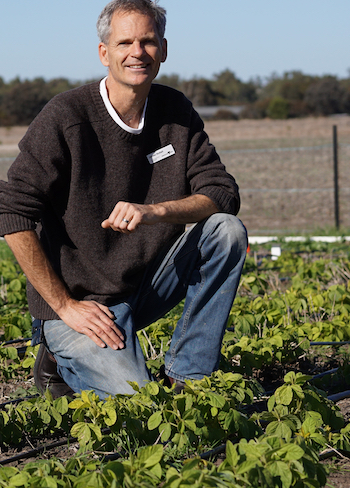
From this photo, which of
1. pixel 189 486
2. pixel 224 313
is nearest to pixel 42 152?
pixel 224 313

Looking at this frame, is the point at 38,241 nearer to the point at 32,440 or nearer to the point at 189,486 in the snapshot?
the point at 32,440

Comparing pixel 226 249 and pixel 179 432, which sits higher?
pixel 226 249

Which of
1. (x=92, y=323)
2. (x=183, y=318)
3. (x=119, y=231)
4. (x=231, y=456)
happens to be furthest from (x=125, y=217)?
(x=231, y=456)

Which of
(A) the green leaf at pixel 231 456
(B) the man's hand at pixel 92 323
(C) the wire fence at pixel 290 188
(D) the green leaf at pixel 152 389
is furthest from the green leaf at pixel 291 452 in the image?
(C) the wire fence at pixel 290 188

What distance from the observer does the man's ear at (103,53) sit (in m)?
2.53

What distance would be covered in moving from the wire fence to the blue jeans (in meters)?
5.89

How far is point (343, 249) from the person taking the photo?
5.82 metres

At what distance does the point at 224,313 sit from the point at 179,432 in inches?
27.3

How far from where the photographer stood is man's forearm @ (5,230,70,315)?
7.64ft

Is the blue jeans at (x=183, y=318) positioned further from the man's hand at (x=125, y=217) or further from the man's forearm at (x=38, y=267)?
the man's hand at (x=125, y=217)

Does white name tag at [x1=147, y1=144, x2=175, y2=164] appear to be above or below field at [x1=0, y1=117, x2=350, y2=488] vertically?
above

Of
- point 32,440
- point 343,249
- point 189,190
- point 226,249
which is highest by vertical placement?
point 189,190

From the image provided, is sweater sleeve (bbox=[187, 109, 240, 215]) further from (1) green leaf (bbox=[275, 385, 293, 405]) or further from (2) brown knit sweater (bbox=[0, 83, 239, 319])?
(1) green leaf (bbox=[275, 385, 293, 405])

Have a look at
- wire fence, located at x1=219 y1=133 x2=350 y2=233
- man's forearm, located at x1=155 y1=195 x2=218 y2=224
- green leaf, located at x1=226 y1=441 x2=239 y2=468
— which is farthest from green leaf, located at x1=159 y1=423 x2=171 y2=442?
wire fence, located at x1=219 y1=133 x2=350 y2=233
